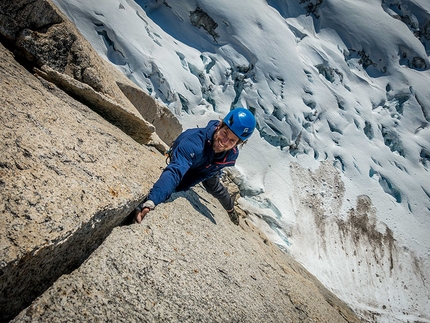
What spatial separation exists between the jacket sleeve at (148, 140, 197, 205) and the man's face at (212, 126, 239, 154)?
15.3 inches

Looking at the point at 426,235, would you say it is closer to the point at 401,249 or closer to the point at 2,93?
the point at 401,249

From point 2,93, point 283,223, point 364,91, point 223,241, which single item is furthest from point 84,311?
point 364,91

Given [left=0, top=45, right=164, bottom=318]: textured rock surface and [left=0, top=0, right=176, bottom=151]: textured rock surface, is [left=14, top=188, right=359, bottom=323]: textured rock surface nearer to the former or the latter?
[left=0, top=45, right=164, bottom=318]: textured rock surface

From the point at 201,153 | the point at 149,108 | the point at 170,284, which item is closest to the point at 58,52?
the point at 201,153

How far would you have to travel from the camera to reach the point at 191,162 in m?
3.26

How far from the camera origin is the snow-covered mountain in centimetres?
1778

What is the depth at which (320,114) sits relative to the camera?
24.6 m

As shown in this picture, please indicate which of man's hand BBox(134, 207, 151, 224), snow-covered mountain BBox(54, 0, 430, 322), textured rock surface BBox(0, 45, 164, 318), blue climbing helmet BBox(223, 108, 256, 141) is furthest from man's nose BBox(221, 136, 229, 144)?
snow-covered mountain BBox(54, 0, 430, 322)

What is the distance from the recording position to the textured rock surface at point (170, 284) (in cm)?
177

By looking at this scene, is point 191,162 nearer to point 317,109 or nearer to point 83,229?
point 83,229

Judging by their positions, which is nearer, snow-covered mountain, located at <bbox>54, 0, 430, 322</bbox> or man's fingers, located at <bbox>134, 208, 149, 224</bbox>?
man's fingers, located at <bbox>134, 208, 149, 224</bbox>

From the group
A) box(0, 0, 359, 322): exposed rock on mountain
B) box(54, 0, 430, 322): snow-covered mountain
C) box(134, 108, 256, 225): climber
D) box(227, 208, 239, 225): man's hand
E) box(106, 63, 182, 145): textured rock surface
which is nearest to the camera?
box(0, 0, 359, 322): exposed rock on mountain

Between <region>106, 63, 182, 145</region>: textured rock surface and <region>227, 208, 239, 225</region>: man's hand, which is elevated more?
<region>227, 208, 239, 225</region>: man's hand

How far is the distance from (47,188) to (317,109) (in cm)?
2585
